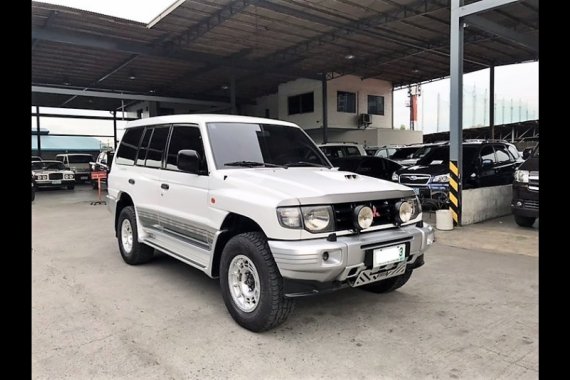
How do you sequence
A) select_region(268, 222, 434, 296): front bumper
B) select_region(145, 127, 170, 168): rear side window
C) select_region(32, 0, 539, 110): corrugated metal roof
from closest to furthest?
select_region(268, 222, 434, 296): front bumper < select_region(145, 127, 170, 168): rear side window < select_region(32, 0, 539, 110): corrugated metal roof

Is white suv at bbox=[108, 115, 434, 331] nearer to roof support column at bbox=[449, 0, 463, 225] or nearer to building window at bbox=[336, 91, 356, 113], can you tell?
roof support column at bbox=[449, 0, 463, 225]

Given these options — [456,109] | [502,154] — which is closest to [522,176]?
[456,109]

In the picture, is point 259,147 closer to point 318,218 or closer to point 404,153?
point 318,218

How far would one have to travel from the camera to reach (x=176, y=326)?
3.62 metres

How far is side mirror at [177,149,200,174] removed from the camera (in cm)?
391

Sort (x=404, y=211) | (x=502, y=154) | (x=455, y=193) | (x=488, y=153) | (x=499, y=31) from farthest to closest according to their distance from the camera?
(x=502, y=154)
(x=488, y=153)
(x=499, y=31)
(x=455, y=193)
(x=404, y=211)

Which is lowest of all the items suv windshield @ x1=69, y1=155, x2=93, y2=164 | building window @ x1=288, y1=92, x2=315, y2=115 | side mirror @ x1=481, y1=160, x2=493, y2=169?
side mirror @ x1=481, y1=160, x2=493, y2=169

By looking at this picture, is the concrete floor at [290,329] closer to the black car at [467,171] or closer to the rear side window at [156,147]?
the rear side window at [156,147]

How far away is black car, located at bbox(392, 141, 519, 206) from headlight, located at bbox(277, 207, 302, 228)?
23.0 ft

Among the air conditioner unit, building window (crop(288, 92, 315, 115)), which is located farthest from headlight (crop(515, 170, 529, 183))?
the air conditioner unit

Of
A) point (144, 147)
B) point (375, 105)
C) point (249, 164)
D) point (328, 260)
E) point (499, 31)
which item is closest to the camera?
point (328, 260)

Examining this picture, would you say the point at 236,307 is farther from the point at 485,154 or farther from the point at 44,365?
the point at 485,154

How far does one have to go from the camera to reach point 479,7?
8102 millimetres

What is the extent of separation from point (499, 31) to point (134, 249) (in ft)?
29.9
